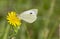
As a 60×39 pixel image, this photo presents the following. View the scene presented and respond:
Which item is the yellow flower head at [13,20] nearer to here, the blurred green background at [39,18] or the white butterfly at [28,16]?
the white butterfly at [28,16]

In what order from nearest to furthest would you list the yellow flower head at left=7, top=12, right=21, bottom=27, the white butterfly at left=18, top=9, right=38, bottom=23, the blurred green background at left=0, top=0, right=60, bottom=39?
1. the yellow flower head at left=7, top=12, right=21, bottom=27
2. the white butterfly at left=18, top=9, right=38, bottom=23
3. the blurred green background at left=0, top=0, right=60, bottom=39

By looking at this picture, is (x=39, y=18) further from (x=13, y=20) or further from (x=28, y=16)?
(x=13, y=20)

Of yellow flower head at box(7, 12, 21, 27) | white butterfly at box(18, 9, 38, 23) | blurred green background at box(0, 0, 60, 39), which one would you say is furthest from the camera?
blurred green background at box(0, 0, 60, 39)

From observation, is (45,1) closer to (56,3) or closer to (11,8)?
(56,3)

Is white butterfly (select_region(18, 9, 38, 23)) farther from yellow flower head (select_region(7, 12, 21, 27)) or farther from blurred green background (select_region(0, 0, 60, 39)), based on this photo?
blurred green background (select_region(0, 0, 60, 39))

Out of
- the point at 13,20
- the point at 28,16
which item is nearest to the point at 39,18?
the point at 28,16

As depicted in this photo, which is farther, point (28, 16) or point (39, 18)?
point (39, 18)

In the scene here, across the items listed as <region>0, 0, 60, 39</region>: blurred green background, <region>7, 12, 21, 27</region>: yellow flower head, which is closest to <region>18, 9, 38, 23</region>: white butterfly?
<region>7, 12, 21, 27</region>: yellow flower head

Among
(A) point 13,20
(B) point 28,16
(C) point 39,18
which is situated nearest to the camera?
(A) point 13,20

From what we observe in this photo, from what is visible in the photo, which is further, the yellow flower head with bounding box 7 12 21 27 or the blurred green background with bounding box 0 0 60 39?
the blurred green background with bounding box 0 0 60 39
